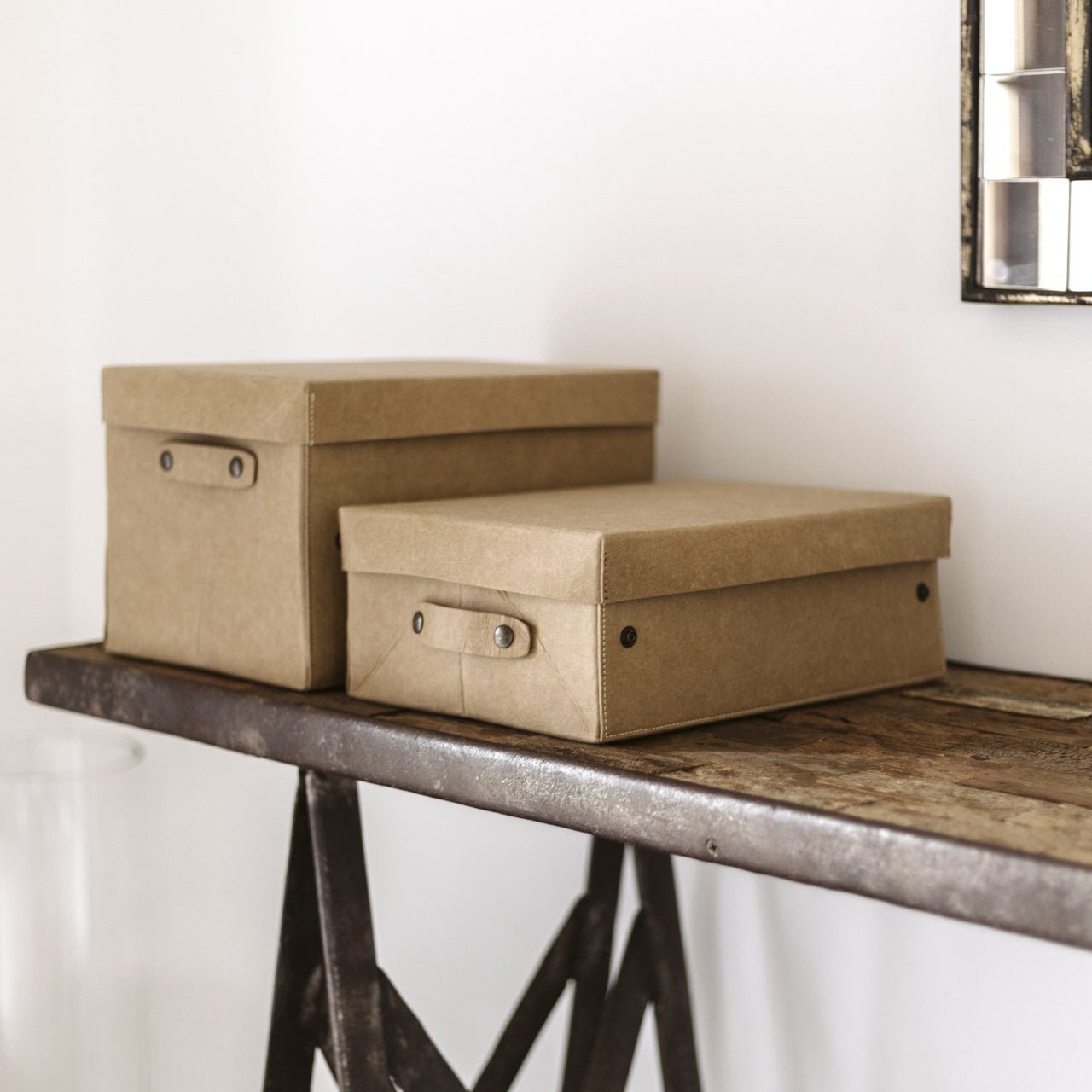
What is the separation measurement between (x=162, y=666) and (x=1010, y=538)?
1.89ft

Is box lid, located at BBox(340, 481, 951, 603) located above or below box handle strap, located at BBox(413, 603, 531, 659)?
above

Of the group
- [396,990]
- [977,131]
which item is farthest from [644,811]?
[977,131]

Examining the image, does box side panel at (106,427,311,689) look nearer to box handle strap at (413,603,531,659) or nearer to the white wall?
box handle strap at (413,603,531,659)

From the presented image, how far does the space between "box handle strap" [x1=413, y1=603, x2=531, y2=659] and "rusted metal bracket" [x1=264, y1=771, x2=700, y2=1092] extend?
0.51 feet

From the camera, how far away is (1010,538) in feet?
3.59

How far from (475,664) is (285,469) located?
18cm

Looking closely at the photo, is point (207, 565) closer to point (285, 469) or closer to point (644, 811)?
point (285, 469)

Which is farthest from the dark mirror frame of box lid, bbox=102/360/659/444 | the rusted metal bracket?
the rusted metal bracket

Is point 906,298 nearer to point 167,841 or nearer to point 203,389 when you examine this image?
point 203,389

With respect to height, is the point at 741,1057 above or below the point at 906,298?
below

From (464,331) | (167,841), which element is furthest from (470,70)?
(167,841)

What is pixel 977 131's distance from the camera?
104 cm

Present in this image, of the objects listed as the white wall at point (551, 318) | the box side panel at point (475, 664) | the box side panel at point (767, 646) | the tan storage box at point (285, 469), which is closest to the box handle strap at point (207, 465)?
the tan storage box at point (285, 469)

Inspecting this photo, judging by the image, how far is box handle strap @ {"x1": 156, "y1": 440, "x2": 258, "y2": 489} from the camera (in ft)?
3.33
